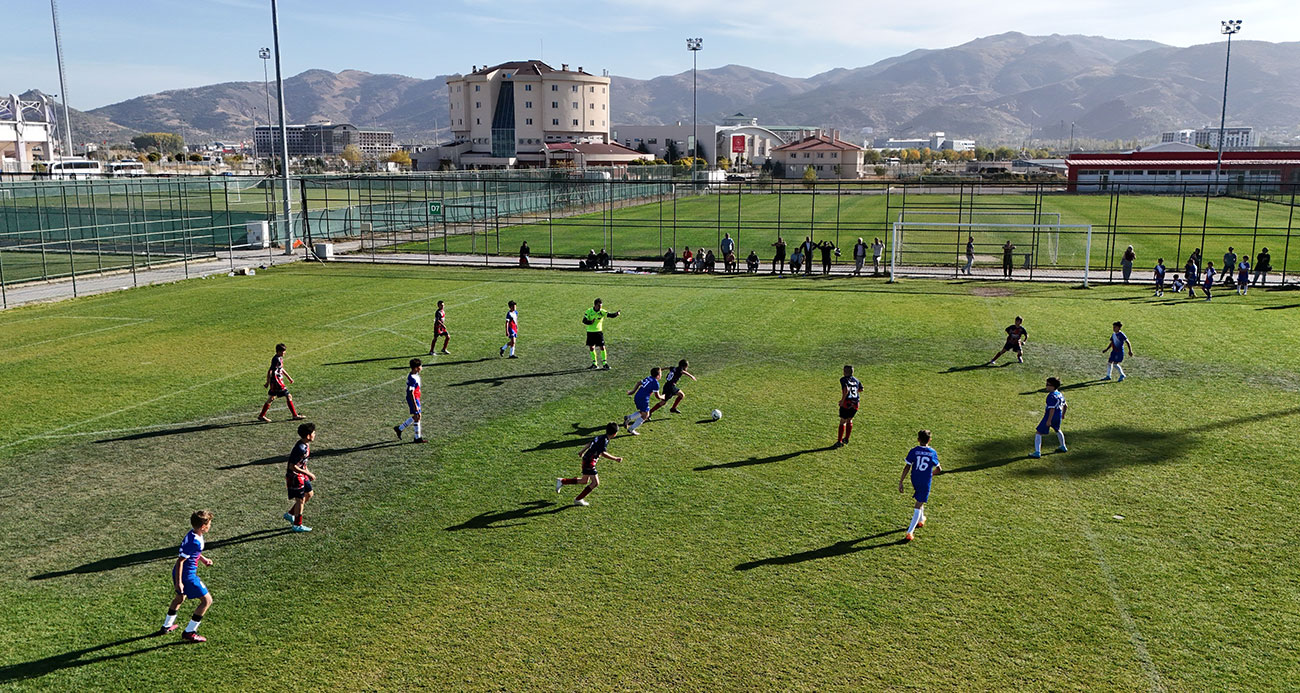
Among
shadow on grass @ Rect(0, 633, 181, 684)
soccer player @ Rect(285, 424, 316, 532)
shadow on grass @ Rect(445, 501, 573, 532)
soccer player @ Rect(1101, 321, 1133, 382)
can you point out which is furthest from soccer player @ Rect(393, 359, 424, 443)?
soccer player @ Rect(1101, 321, 1133, 382)

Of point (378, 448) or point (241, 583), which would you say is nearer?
point (241, 583)

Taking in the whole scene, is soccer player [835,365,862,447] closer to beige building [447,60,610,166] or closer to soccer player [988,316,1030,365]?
soccer player [988,316,1030,365]

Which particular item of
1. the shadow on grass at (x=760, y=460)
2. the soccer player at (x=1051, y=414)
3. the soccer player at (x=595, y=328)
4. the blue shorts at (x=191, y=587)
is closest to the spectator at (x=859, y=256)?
the soccer player at (x=595, y=328)

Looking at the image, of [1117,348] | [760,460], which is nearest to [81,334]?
[760,460]

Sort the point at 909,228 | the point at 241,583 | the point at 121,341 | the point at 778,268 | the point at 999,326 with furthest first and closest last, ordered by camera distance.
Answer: the point at 909,228 < the point at 778,268 < the point at 999,326 < the point at 121,341 < the point at 241,583

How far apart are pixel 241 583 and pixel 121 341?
57.8 feet

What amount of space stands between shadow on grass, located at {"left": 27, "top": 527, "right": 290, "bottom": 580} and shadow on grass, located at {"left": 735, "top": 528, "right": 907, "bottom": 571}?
6.64m

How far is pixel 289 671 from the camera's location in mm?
8867

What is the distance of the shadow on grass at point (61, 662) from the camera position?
8797mm

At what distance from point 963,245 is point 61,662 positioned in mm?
45791

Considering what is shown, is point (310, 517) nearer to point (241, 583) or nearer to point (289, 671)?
point (241, 583)

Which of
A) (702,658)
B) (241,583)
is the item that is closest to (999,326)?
(702,658)

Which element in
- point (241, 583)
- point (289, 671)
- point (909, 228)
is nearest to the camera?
point (289, 671)

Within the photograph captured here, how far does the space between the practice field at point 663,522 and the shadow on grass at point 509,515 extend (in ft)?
0.16
